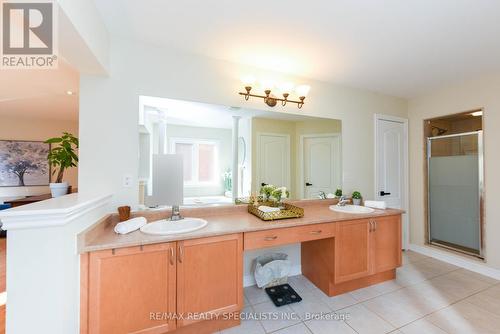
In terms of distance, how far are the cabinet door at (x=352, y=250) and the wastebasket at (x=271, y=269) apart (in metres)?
0.53

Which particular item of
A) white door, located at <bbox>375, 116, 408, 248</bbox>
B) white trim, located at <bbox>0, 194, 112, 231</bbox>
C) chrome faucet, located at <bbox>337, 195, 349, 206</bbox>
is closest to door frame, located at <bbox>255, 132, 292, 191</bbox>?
chrome faucet, located at <bbox>337, 195, 349, 206</bbox>

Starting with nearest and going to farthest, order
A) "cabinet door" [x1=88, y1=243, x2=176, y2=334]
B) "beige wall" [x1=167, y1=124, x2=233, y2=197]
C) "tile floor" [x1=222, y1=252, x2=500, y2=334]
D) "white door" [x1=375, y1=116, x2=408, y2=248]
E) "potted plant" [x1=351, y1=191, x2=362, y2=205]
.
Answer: "cabinet door" [x1=88, y1=243, x2=176, y2=334] → "tile floor" [x1=222, y1=252, x2=500, y2=334] → "beige wall" [x1=167, y1=124, x2=233, y2=197] → "potted plant" [x1=351, y1=191, x2=362, y2=205] → "white door" [x1=375, y1=116, x2=408, y2=248]

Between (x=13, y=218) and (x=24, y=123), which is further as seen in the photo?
(x=24, y=123)

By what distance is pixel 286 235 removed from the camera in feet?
5.73

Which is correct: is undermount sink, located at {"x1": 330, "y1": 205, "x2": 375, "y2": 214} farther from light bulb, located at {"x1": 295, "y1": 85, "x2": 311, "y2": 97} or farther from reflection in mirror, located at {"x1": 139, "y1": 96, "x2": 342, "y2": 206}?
light bulb, located at {"x1": 295, "y1": 85, "x2": 311, "y2": 97}

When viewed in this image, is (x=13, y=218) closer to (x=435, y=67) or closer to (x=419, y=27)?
(x=419, y=27)

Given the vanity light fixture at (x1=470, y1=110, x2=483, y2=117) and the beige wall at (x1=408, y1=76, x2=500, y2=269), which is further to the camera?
the vanity light fixture at (x1=470, y1=110, x2=483, y2=117)

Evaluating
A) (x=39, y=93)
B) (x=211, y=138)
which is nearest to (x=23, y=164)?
(x=39, y=93)

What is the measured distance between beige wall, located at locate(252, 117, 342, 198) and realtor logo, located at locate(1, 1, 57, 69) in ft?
5.43

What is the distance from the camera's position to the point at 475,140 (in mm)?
2555

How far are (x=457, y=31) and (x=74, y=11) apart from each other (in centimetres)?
265

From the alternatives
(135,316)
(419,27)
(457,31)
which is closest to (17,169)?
(135,316)

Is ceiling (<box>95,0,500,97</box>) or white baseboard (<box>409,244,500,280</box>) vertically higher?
ceiling (<box>95,0,500,97</box>)

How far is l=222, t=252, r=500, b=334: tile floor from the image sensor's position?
5.21 feet
